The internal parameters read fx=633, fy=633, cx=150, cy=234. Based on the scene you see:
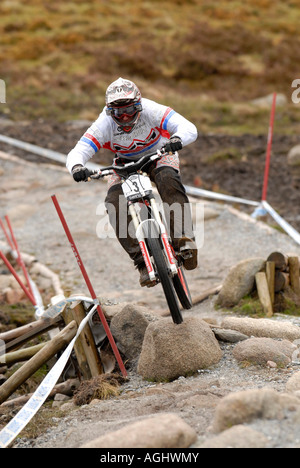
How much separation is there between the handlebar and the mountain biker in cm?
→ 18

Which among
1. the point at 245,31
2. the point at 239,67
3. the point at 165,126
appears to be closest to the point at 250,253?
the point at 165,126

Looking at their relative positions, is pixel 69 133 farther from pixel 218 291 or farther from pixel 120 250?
pixel 218 291

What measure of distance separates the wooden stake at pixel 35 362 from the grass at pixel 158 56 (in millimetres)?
15326

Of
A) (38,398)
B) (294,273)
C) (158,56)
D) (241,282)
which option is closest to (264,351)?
(38,398)

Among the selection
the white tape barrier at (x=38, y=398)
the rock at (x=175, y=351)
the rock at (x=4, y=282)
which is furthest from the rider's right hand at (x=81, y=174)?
the rock at (x=4, y=282)

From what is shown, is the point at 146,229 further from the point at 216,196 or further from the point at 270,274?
the point at 216,196

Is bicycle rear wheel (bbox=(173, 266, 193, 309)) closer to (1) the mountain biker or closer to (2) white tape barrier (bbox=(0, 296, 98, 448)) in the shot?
(1) the mountain biker

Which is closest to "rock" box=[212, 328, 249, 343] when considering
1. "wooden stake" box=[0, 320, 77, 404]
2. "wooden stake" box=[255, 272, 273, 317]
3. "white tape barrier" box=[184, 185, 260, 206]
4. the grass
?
"wooden stake" box=[0, 320, 77, 404]

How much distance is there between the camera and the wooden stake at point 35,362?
224 inches

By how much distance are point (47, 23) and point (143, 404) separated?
30.0m

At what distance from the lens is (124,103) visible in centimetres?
597

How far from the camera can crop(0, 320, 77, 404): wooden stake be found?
18.6ft

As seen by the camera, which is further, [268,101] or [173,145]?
[268,101]

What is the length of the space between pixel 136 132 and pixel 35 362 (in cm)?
240
